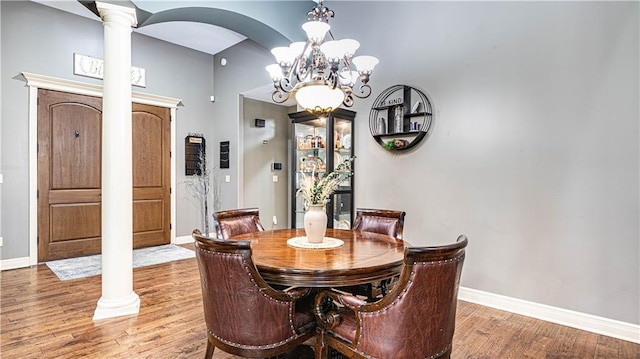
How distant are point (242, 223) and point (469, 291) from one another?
90.7 inches

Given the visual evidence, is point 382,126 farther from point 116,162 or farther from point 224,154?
point 224,154

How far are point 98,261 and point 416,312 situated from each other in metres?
4.71

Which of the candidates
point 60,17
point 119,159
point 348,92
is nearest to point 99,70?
point 60,17

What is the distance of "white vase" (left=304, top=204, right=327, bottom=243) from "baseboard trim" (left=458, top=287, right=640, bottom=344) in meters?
1.94

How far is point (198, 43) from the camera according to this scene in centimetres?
573

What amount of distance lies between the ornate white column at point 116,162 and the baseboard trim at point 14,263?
2379 millimetres

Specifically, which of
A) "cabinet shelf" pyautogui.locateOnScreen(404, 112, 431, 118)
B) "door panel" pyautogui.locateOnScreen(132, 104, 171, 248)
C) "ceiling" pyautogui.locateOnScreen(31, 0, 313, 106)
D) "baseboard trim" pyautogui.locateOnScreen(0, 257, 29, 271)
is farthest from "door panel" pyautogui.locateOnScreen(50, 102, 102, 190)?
"cabinet shelf" pyautogui.locateOnScreen(404, 112, 431, 118)

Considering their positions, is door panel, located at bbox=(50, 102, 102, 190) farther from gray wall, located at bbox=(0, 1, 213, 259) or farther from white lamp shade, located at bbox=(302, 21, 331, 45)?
white lamp shade, located at bbox=(302, 21, 331, 45)

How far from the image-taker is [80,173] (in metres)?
4.93

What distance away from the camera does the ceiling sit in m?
3.36

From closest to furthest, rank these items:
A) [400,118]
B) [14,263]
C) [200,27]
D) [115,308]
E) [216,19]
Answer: [115,308] → [400,118] → [216,19] → [14,263] → [200,27]

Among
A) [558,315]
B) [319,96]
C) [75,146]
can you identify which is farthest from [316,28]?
[75,146]

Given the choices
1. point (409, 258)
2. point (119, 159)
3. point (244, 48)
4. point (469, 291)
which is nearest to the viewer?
point (409, 258)

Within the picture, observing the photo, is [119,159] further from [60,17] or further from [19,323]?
[60,17]
